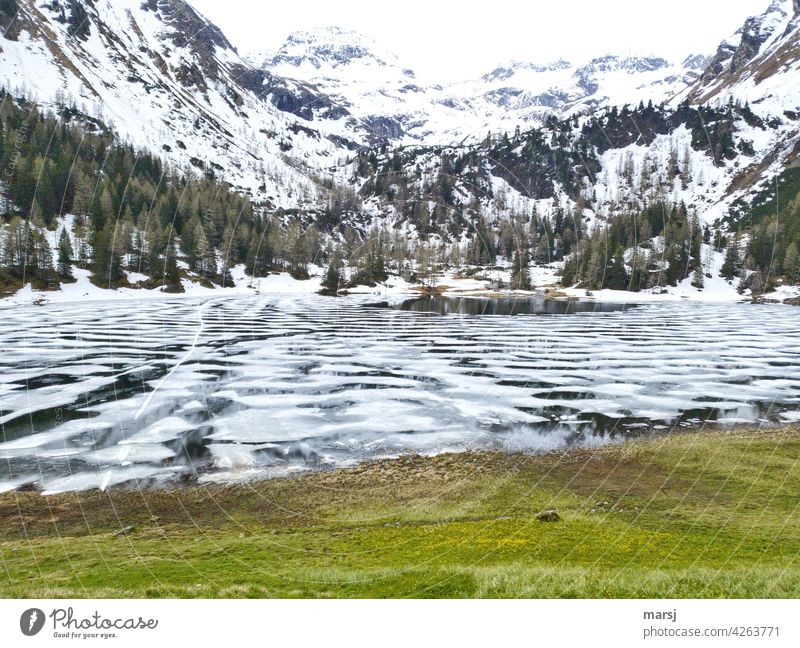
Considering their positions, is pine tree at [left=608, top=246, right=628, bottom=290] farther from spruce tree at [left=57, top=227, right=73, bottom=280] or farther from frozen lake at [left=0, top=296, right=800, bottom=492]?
spruce tree at [left=57, top=227, right=73, bottom=280]

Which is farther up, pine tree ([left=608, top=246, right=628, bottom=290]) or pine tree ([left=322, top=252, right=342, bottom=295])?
pine tree ([left=608, top=246, right=628, bottom=290])

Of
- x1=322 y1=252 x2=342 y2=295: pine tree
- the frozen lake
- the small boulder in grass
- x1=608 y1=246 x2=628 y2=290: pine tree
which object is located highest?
x1=608 y1=246 x2=628 y2=290: pine tree

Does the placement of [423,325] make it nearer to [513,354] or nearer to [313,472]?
[513,354]

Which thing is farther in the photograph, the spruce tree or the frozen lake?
the spruce tree

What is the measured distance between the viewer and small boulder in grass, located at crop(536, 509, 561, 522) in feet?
33.6

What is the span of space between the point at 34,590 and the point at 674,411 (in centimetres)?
2057

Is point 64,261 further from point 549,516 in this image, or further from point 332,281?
point 549,516

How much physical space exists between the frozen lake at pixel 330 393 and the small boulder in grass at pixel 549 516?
17.8 feet

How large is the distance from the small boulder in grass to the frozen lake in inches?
213

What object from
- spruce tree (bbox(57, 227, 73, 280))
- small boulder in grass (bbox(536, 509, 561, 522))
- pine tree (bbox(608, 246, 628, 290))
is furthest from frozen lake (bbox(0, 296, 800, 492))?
pine tree (bbox(608, 246, 628, 290))

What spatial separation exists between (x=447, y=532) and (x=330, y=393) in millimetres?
13000

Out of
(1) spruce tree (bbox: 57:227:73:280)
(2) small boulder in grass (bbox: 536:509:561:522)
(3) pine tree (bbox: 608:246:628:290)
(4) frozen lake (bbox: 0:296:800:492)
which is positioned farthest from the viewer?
(3) pine tree (bbox: 608:246:628:290)

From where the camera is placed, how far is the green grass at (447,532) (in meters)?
7.11

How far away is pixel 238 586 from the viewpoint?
712 cm
